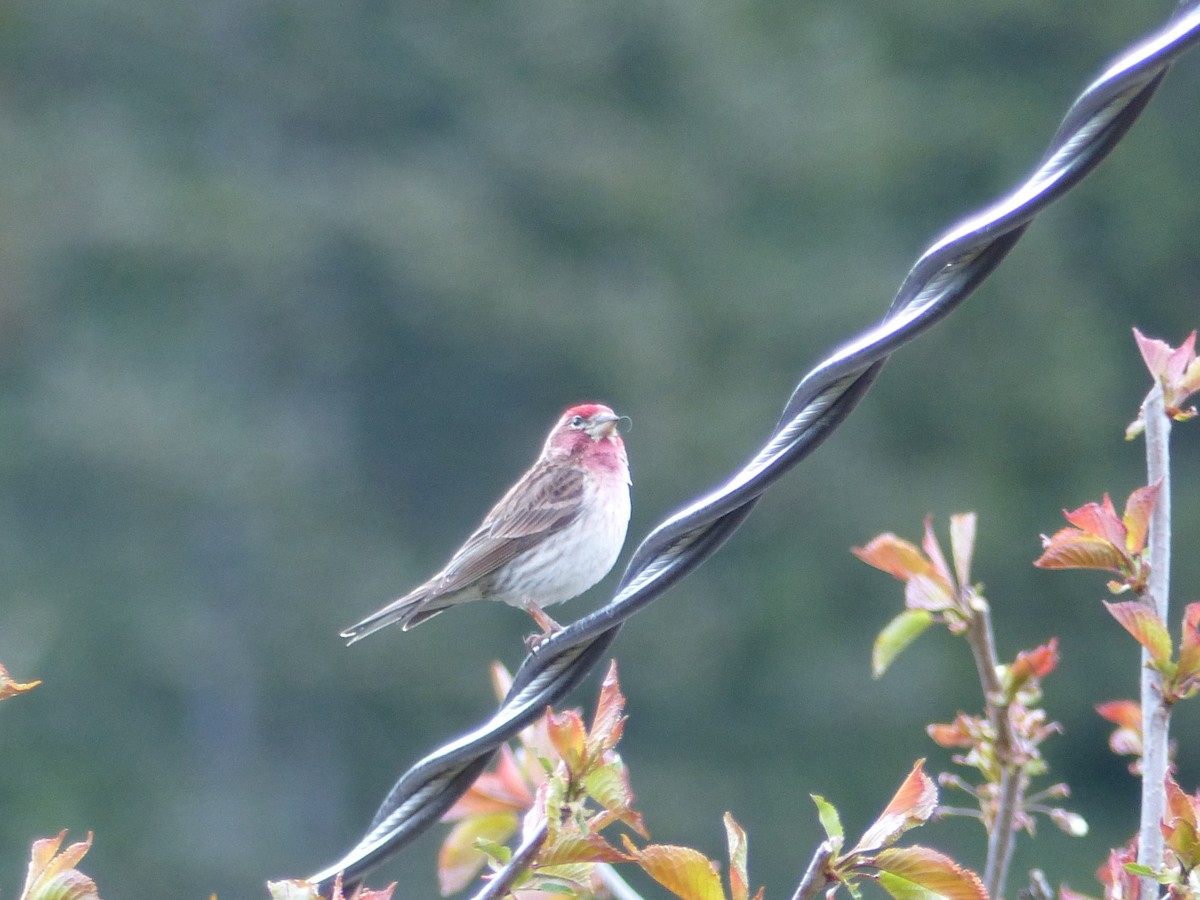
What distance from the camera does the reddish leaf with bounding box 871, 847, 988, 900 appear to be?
7.22ft

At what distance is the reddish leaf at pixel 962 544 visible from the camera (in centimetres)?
265

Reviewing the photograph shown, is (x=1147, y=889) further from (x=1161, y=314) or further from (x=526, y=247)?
(x=1161, y=314)

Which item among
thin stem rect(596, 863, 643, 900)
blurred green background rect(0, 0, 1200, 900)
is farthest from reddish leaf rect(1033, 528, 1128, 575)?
blurred green background rect(0, 0, 1200, 900)

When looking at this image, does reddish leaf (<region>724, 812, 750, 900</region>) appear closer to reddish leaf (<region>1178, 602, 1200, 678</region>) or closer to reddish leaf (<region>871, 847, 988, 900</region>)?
reddish leaf (<region>871, 847, 988, 900</region>)

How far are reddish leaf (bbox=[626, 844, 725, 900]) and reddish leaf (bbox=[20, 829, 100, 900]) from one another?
26.8 inches

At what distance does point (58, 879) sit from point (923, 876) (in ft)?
3.56

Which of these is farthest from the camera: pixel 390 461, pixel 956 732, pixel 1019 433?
pixel 1019 433

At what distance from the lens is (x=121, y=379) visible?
85.2ft

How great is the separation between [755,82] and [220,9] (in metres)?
9.30

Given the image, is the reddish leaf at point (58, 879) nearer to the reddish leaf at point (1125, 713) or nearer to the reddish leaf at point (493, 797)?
the reddish leaf at point (493, 797)

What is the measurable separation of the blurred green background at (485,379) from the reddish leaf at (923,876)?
2086cm

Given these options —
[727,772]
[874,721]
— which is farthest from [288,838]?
[874,721]

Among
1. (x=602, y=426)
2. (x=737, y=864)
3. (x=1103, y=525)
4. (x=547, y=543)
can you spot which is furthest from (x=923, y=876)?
(x=602, y=426)

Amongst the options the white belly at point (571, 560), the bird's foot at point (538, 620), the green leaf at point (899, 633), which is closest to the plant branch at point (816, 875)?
the green leaf at point (899, 633)
